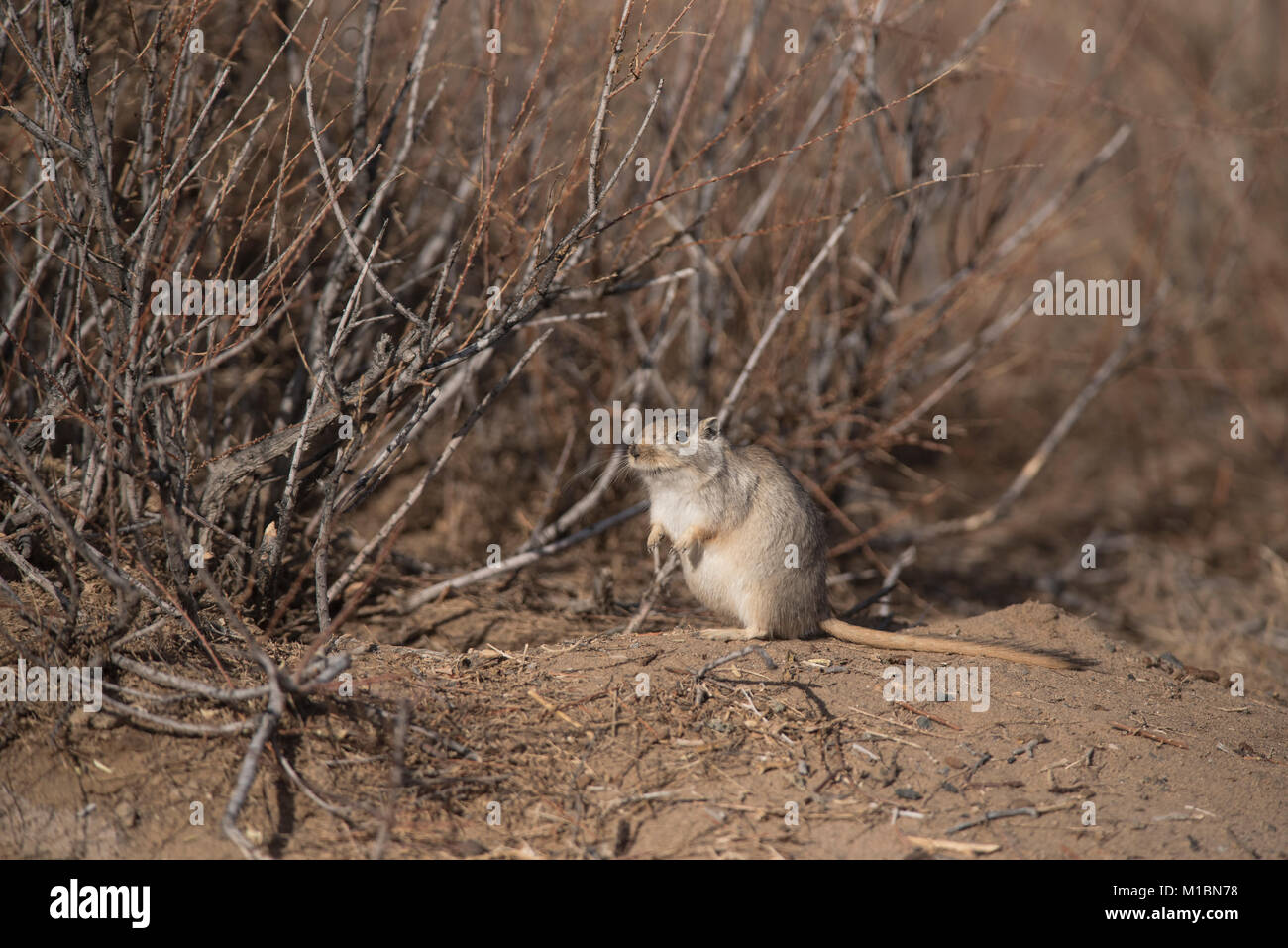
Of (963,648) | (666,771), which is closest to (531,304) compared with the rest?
(666,771)

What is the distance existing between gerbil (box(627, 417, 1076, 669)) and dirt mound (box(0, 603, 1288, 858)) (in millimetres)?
433

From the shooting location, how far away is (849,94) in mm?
5695

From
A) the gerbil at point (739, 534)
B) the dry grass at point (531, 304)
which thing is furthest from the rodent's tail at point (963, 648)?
the dry grass at point (531, 304)

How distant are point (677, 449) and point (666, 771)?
1.70 meters

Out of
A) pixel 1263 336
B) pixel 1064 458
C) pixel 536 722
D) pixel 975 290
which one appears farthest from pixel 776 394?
pixel 1263 336

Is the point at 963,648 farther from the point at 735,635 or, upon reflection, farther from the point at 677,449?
the point at 677,449

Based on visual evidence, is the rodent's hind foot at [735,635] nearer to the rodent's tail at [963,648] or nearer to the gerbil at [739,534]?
the gerbil at [739,534]

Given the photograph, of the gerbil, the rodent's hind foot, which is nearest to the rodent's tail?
the gerbil

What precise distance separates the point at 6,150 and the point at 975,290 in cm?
505

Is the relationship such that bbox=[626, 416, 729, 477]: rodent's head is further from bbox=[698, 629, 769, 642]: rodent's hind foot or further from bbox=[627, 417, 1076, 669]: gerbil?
→ bbox=[698, 629, 769, 642]: rodent's hind foot

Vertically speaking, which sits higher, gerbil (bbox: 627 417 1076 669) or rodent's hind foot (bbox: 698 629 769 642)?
gerbil (bbox: 627 417 1076 669)

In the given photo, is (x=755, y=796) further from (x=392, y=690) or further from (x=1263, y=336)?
(x=1263, y=336)

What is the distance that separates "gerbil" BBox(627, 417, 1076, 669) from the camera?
190 inches

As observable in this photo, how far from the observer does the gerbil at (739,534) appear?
482 centimetres
